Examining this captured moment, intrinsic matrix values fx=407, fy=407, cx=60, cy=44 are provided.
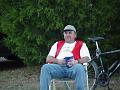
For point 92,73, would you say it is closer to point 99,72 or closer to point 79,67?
point 99,72

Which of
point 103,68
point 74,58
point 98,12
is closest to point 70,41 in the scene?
point 74,58

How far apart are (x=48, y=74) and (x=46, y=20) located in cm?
234

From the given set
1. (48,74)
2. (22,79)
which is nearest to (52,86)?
(48,74)

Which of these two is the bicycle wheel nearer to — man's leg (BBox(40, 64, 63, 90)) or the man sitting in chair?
the man sitting in chair

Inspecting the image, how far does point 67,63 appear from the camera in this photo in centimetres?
679

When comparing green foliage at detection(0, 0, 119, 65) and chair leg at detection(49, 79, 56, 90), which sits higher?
green foliage at detection(0, 0, 119, 65)

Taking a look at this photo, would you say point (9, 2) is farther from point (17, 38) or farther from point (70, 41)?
point (70, 41)

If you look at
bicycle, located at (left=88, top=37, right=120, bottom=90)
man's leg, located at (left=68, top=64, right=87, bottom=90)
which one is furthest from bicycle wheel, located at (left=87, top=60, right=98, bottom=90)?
man's leg, located at (left=68, top=64, right=87, bottom=90)

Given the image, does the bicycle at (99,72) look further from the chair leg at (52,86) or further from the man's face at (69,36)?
the chair leg at (52,86)

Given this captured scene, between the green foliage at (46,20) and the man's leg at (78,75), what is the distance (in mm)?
2122

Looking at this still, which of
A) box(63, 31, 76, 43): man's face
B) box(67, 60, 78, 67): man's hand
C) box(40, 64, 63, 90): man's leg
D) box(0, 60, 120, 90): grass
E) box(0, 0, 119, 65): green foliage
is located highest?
box(0, 0, 119, 65): green foliage

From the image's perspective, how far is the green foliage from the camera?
8578 mm

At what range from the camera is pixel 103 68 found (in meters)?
7.65

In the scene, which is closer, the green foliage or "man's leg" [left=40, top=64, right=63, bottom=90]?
"man's leg" [left=40, top=64, right=63, bottom=90]
